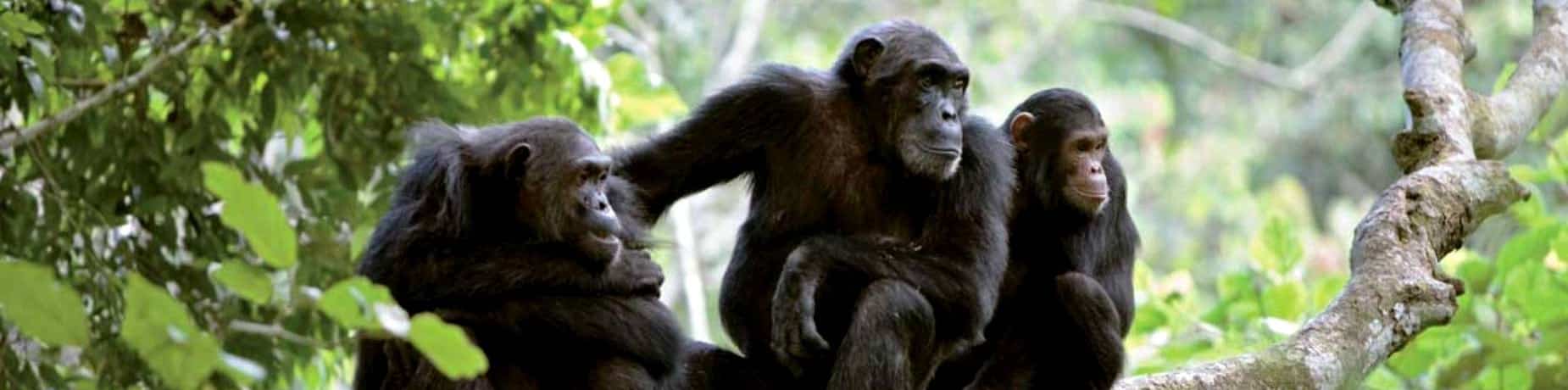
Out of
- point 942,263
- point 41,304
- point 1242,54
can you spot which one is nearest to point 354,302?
point 41,304

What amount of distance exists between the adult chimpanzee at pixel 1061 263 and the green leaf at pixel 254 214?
3093 millimetres

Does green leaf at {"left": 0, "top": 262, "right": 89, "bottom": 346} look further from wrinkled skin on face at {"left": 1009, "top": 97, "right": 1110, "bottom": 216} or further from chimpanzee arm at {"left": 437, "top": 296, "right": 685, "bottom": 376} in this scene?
wrinkled skin on face at {"left": 1009, "top": 97, "right": 1110, "bottom": 216}

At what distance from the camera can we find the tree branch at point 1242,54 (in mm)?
18062

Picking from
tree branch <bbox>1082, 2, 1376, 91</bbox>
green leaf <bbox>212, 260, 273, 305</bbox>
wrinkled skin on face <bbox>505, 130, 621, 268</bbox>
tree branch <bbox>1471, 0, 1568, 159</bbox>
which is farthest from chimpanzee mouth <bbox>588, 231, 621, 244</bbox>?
tree branch <bbox>1082, 2, 1376, 91</bbox>

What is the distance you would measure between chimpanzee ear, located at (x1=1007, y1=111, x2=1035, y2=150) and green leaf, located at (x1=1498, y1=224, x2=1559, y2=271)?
2.03 m

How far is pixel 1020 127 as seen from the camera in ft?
18.2

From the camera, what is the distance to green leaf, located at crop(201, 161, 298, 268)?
2209 mm

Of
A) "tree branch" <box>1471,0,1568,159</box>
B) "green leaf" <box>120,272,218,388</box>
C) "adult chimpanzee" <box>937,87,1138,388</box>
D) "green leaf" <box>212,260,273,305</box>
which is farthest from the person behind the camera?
"tree branch" <box>1471,0,1568,159</box>

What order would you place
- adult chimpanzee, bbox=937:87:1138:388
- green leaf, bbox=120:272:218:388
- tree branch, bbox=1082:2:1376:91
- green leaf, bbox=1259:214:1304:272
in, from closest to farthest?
green leaf, bbox=120:272:218:388
adult chimpanzee, bbox=937:87:1138:388
green leaf, bbox=1259:214:1304:272
tree branch, bbox=1082:2:1376:91

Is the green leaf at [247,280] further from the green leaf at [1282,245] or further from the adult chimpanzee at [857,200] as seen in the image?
the green leaf at [1282,245]

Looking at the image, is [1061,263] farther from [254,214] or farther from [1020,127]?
[254,214]

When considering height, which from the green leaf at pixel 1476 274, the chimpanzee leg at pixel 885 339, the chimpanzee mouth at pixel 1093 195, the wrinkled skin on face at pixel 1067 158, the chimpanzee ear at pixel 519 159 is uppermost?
the green leaf at pixel 1476 274

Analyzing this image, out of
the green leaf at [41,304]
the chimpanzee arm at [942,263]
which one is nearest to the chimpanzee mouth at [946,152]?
the chimpanzee arm at [942,263]

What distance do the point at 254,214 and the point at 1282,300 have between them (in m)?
5.51
